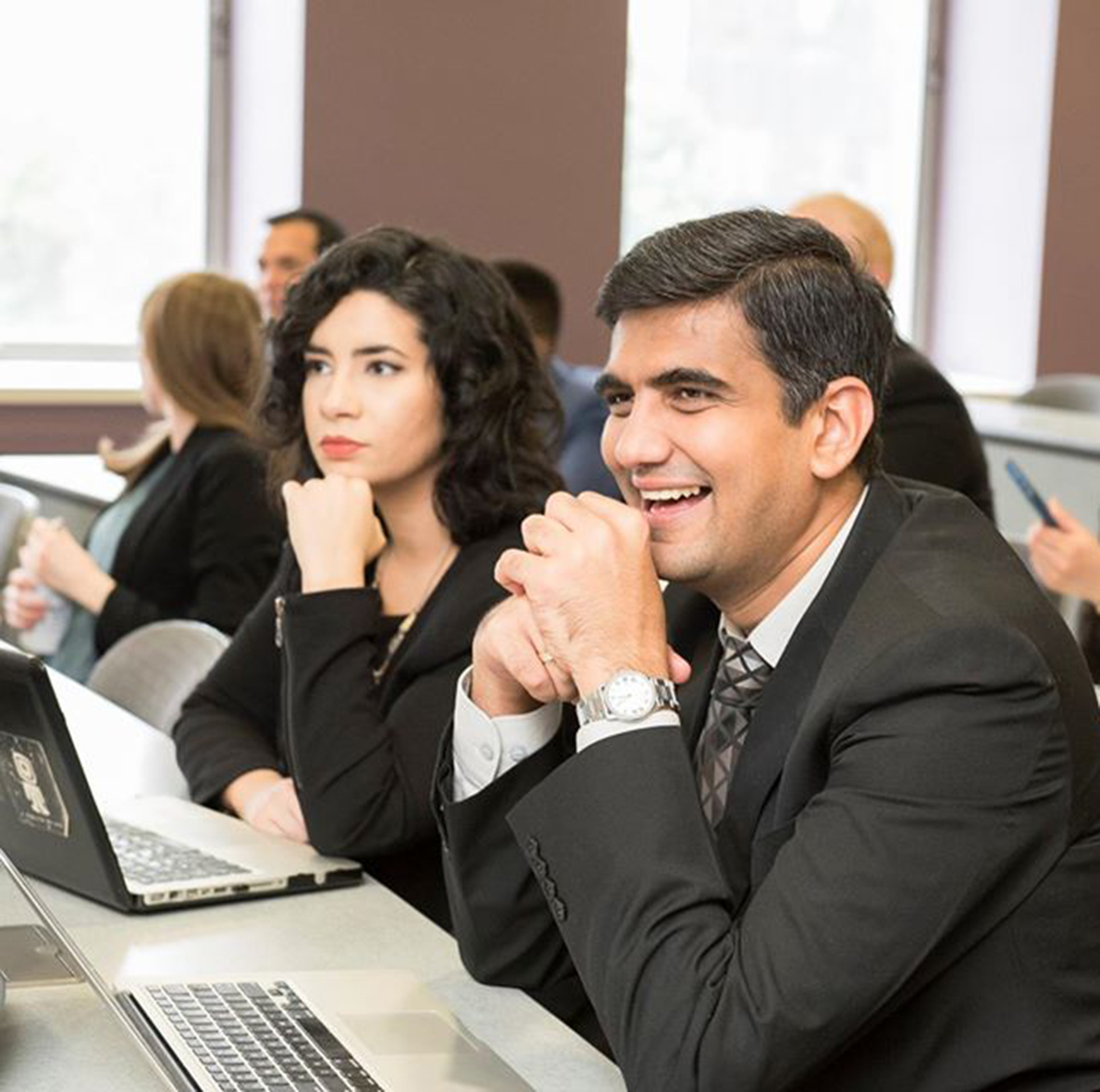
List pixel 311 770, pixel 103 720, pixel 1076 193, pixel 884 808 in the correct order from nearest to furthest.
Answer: pixel 884 808
pixel 311 770
pixel 103 720
pixel 1076 193

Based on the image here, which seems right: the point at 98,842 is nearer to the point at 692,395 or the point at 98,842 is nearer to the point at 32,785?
the point at 32,785

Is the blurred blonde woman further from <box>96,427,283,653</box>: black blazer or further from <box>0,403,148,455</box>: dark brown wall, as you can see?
<box>0,403,148,455</box>: dark brown wall

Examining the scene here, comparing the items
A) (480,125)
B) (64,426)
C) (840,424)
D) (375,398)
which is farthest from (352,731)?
(480,125)

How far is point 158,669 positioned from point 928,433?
1.57 metres

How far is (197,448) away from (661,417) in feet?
8.72

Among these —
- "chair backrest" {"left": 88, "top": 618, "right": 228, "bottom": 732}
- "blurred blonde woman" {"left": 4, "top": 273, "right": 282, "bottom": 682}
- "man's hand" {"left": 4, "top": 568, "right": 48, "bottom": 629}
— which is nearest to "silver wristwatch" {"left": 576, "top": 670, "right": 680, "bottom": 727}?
"chair backrest" {"left": 88, "top": 618, "right": 228, "bottom": 732}

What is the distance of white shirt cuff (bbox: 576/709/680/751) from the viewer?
1.59m

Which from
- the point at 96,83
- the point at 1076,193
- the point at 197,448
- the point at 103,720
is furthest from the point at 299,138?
the point at 103,720

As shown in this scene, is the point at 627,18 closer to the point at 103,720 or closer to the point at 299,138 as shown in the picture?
the point at 299,138

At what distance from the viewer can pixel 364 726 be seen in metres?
2.29

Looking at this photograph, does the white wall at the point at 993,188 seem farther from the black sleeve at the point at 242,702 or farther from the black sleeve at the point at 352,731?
the black sleeve at the point at 352,731

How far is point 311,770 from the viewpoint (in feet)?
7.39

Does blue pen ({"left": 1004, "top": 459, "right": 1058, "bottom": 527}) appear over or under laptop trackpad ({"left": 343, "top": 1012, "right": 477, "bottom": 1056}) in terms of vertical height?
over

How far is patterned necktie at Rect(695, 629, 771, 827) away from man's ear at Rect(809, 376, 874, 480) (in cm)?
19
